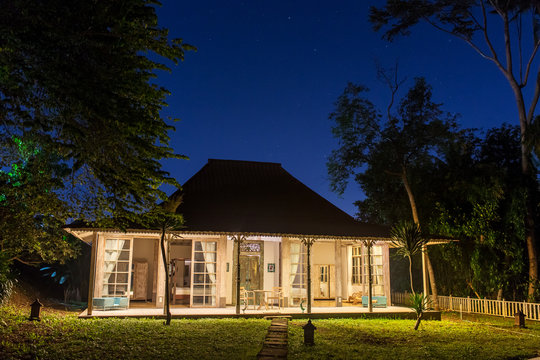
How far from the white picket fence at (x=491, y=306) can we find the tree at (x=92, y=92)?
1093cm

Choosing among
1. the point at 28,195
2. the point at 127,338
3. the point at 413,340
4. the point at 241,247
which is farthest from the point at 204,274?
the point at 413,340

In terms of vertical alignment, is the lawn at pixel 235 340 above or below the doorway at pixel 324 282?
below

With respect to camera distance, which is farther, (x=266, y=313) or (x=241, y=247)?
(x=241, y=247)

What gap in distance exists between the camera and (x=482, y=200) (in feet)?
51.2

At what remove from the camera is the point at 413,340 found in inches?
366

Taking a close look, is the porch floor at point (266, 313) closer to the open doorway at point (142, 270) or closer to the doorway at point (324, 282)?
the open doorway at point (142, 270)

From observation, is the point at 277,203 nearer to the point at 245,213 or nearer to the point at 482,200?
the point at 245,213

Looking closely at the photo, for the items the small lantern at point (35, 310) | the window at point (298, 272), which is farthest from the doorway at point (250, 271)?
the small lantern at point (35, 310)

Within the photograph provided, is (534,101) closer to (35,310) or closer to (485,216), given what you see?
(485,216)

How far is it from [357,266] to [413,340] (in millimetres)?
7319

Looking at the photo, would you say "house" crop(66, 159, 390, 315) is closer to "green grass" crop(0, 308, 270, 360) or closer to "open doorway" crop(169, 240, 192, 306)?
"open doorway" crop(169, 240, 192, 306)

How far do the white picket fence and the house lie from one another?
2330 millimetres

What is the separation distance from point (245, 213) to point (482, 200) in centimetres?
836

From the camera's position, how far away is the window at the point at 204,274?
46.1 feet
